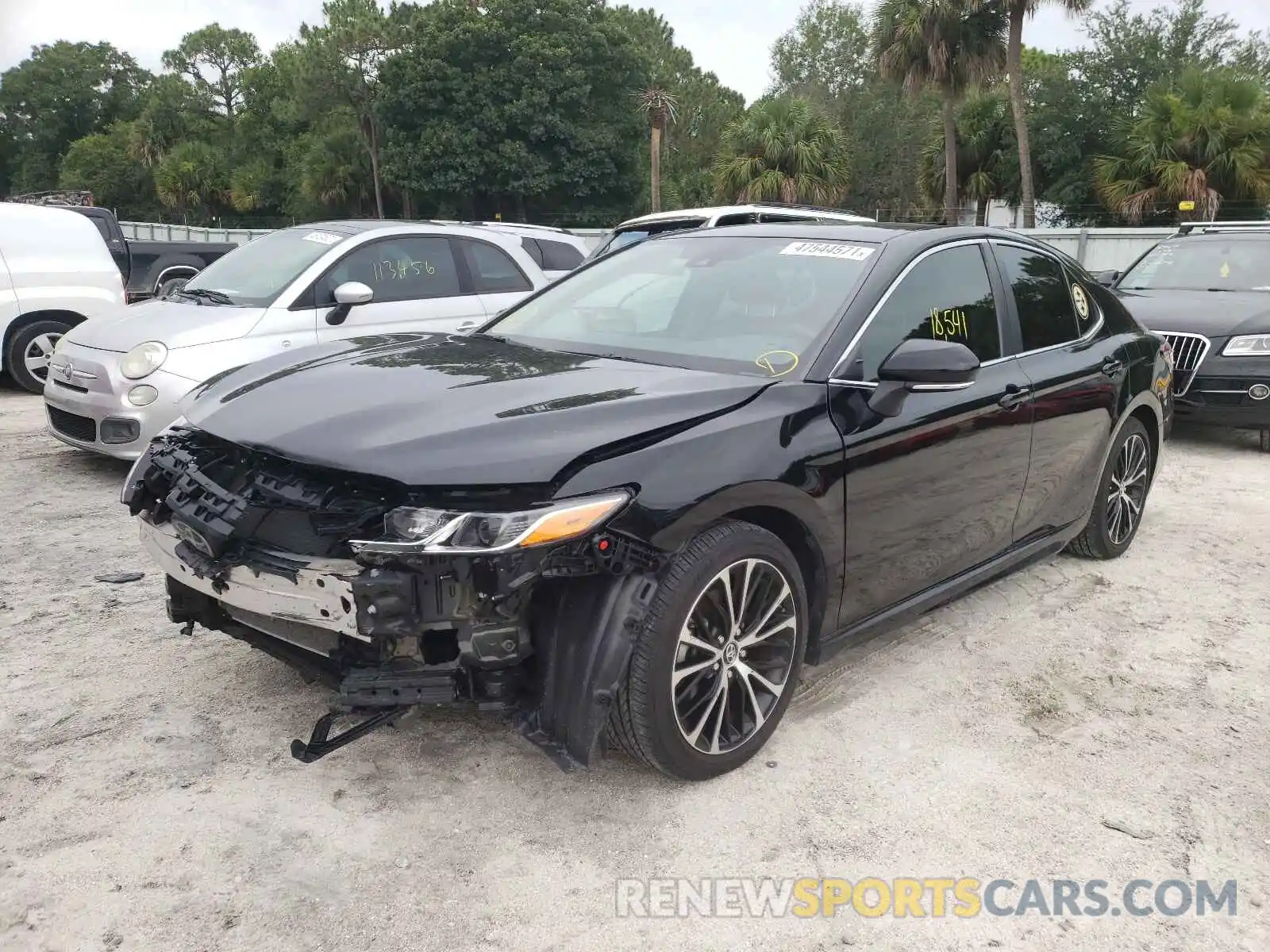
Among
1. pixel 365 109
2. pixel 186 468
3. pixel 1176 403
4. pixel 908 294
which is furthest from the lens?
pixel 365 109

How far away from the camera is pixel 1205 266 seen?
9.03m

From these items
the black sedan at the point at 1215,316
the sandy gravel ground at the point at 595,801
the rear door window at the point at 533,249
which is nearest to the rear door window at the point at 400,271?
the rear door window at the point at 533,249

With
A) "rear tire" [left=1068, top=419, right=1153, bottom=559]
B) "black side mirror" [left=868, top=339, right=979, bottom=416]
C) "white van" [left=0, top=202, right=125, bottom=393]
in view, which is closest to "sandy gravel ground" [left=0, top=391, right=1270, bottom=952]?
"rear tire" [left=1068, top=419, right=1153, bottom=559]

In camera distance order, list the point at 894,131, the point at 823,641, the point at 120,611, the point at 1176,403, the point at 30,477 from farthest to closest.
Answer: the point at 894,131
the point at 1176,403
the point at 30,477
the point at 120,611
the point at 823,641

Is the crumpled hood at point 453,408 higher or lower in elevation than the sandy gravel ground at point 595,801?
higher

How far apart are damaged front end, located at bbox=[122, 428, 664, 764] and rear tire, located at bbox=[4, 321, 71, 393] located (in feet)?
25.3

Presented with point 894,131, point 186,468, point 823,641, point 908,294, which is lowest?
point 823,641

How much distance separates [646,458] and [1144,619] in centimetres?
286

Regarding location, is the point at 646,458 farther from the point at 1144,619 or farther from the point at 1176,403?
the point at 1176,403

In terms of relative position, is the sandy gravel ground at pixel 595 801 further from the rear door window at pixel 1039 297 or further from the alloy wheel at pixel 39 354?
the alloy wheel at pixel 39 354

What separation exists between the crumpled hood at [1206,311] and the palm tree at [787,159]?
20.5m

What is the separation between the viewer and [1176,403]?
791cm

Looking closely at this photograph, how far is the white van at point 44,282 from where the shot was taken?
8.92 metres

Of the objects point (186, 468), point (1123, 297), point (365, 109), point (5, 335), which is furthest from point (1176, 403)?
point (365, 109)
